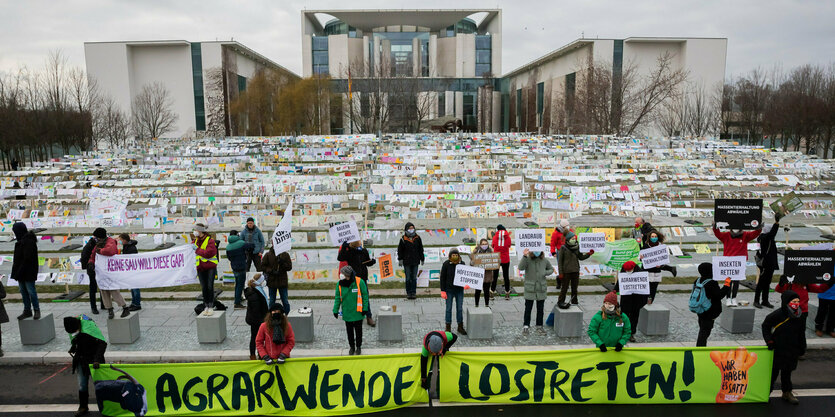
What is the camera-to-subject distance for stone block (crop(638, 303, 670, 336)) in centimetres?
897

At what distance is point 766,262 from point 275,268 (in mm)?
9460

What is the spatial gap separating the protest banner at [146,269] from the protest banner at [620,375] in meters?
6.06

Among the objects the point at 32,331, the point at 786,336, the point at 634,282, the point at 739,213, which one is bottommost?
the point at 32,331

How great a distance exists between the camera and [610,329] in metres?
6.58

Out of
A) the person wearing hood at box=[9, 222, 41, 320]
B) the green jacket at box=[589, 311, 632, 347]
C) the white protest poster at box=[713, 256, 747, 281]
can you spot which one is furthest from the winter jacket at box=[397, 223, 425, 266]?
the person wearing hood at box=[9, 222, 41, 320]

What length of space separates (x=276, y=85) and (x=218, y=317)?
57.0 metres

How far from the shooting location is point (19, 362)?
8.32 meters

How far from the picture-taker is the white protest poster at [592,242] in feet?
34.3

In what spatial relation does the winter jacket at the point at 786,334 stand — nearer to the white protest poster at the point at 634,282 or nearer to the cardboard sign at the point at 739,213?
the white protest poster at the point at 634,282

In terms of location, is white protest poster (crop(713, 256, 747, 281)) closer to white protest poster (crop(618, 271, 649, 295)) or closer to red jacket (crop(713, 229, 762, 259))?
red jacket (crop(713, 229, 762, 259))

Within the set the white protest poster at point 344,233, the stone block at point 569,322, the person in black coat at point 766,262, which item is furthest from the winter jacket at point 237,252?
the person in black coat at point 766,262

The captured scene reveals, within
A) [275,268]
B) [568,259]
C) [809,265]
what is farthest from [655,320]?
[275,268]

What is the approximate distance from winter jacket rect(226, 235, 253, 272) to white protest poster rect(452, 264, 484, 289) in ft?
14.5

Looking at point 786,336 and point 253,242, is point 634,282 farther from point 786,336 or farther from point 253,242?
point 253,242
